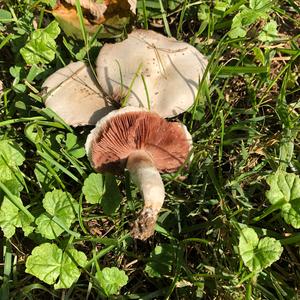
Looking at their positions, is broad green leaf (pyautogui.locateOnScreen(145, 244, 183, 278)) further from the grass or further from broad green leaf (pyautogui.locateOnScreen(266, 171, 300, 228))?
broad green leaf (pyautogui.locateOnScreen(266, 171, 300, 228))

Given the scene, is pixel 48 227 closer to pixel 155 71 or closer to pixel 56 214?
pixel 56 214

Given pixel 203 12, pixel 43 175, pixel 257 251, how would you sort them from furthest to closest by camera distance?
1. pixel 203 12
2. pixel 43 175
3. pixel 257 251

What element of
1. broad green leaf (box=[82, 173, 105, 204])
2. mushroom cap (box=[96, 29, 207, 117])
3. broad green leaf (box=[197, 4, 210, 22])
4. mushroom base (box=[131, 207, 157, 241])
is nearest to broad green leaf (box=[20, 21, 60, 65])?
mushroom cap (box=[96, 29, 207, 117])

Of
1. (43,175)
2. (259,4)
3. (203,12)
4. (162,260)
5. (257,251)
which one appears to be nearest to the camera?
(257,251)

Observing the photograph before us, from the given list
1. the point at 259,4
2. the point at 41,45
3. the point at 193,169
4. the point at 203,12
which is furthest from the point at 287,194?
the point at 41,45

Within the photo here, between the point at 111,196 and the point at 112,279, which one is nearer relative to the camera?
the point at 112,279
